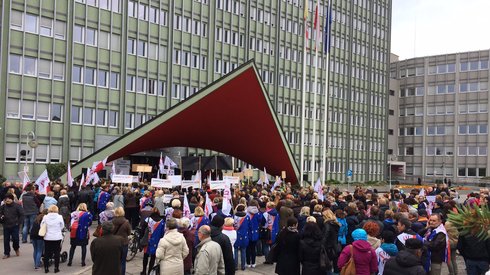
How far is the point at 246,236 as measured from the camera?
1238 centimetres

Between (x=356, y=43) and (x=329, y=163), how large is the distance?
19.9 m

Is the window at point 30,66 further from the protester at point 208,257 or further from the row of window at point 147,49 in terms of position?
the protester at point 208,257

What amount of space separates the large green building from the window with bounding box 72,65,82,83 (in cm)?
9

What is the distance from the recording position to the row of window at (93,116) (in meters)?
43.3

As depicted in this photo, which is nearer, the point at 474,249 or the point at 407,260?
the point at 407,260

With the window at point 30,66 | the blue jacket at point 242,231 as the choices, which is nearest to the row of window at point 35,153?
the window at point 30,66

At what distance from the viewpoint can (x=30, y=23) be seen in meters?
40.2

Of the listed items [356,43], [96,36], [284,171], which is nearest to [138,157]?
[96,36]

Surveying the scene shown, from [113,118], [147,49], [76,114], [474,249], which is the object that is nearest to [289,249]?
[474,249]

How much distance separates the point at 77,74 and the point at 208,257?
38850 mm

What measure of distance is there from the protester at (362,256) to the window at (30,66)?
38.1 metres

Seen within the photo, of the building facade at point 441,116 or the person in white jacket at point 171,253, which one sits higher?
the building facade at point 441,116

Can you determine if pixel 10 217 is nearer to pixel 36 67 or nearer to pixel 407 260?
pixel 407 260

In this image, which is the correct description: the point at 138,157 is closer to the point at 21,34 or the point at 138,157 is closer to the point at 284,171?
the point at 21,34
